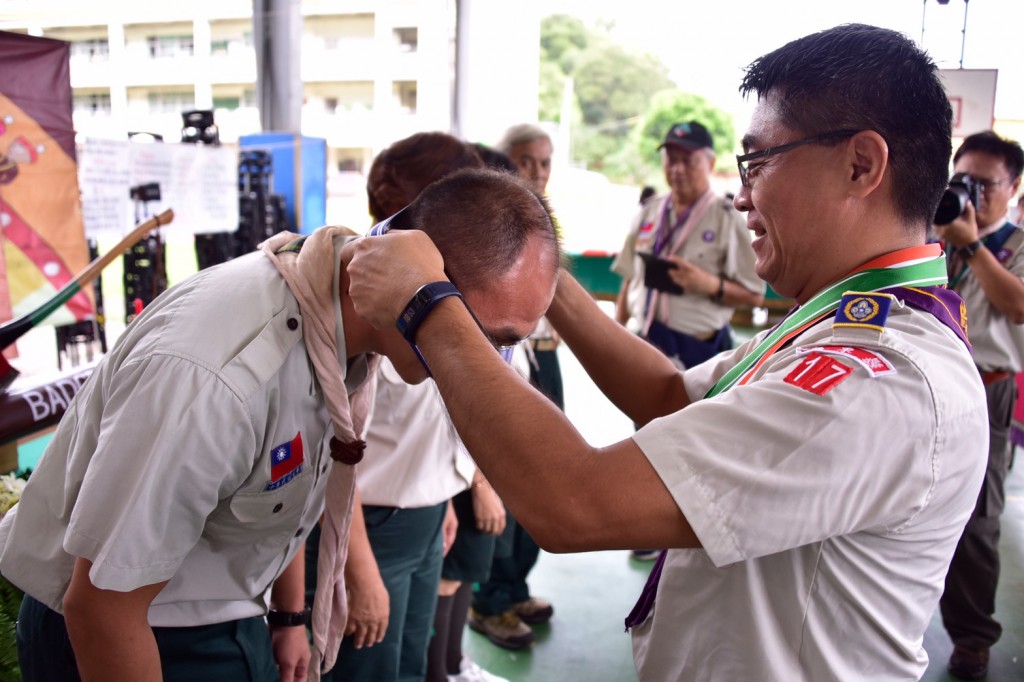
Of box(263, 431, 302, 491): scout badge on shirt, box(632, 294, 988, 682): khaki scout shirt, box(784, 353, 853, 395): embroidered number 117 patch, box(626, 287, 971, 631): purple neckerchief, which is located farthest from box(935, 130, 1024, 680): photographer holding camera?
box(263, 431, 302, 491): scout badge on shirt

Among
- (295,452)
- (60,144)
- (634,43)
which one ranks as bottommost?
(295,452)

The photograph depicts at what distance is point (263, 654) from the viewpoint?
52.3 inches

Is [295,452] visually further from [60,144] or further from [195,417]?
[60,144]

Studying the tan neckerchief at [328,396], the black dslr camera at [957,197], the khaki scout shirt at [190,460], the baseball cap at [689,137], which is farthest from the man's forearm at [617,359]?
the baseball cap at [689,137]

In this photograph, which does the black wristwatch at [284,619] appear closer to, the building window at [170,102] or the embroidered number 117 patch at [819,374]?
the embroidered number 117 patch at [819,374]

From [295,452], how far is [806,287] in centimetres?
82

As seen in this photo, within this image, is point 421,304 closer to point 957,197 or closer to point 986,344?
point 957,197

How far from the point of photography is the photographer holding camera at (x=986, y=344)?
280cm

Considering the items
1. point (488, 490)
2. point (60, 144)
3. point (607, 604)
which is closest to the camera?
point (488, 490)

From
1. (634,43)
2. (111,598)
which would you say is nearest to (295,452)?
(111,598)

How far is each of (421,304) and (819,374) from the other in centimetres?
49

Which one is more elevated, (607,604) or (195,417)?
(195,417)

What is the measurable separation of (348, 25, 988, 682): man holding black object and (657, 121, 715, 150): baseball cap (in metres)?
2.67

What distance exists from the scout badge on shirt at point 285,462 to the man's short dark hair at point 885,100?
34.1 inches
